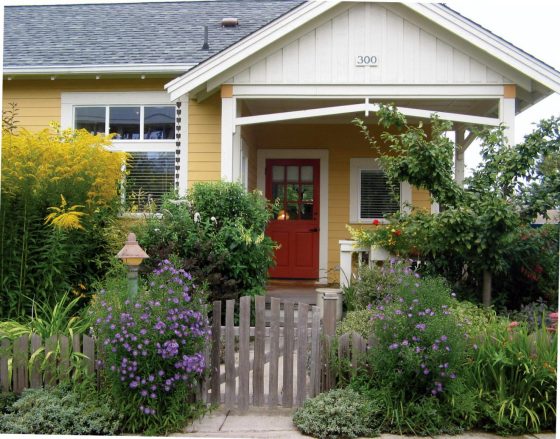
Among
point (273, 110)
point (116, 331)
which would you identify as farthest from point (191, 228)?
point (273, 110)

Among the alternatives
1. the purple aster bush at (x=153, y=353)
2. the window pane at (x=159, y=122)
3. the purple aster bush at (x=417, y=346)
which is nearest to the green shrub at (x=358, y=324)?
the purple aster bush at (x=417, y=346)

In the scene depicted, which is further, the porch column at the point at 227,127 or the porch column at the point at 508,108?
the porch column at the point at 227,127

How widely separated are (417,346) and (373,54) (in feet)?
16.1

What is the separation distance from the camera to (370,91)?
8.13 metres

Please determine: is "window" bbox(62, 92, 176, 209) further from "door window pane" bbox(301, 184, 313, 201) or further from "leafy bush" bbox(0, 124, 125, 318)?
"door window pane" bbox(301, 184, 313, 201)

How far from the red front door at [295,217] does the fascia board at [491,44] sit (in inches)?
163

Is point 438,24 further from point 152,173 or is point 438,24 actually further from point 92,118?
point 92,118

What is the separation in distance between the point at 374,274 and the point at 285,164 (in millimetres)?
4555

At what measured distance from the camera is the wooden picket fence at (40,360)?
16.3ft

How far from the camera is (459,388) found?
15.3 ft

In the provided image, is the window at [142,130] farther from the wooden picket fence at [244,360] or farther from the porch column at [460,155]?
the porch column at [460,155]

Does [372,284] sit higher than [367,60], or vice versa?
[367,60]

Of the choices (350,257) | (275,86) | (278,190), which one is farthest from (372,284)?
(278,190)

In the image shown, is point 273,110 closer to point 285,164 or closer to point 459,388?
point 285,164
